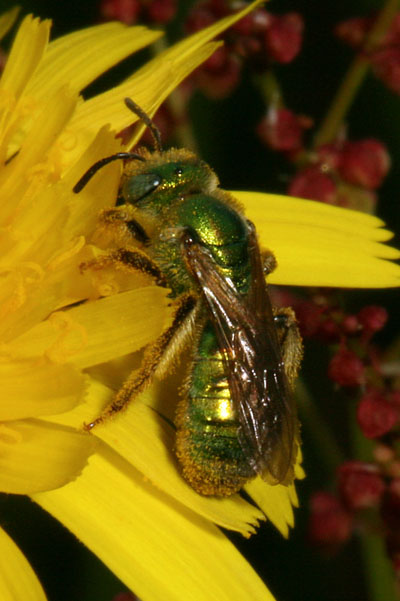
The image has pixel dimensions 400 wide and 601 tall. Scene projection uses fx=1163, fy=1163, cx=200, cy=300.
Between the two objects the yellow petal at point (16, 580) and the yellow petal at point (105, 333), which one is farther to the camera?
the yellow petal at point (105, 333)

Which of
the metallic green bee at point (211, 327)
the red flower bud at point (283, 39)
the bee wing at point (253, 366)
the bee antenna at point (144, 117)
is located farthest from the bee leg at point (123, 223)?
the red flower bud at point (283, 39)

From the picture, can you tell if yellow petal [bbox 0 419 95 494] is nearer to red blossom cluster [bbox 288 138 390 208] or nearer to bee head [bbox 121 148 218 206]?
bee head [bbox 121 148 218 206]

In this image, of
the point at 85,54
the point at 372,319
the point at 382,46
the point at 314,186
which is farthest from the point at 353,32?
the point at 372,319

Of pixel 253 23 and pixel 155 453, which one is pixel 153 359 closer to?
pixel 155 453

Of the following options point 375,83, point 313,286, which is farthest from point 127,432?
point 375,83

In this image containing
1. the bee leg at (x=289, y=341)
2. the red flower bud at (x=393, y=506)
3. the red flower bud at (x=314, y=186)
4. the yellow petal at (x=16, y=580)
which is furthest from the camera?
the red flower bud at (x=314, y=186)

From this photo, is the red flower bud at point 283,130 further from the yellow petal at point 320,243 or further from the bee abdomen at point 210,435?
the bee abdomen at point 210,435

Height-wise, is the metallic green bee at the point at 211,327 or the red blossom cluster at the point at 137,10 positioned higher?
the red blossom cluster at the point at 137,10

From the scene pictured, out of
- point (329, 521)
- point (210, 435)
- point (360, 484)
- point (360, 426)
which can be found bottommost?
point (329, 521)
